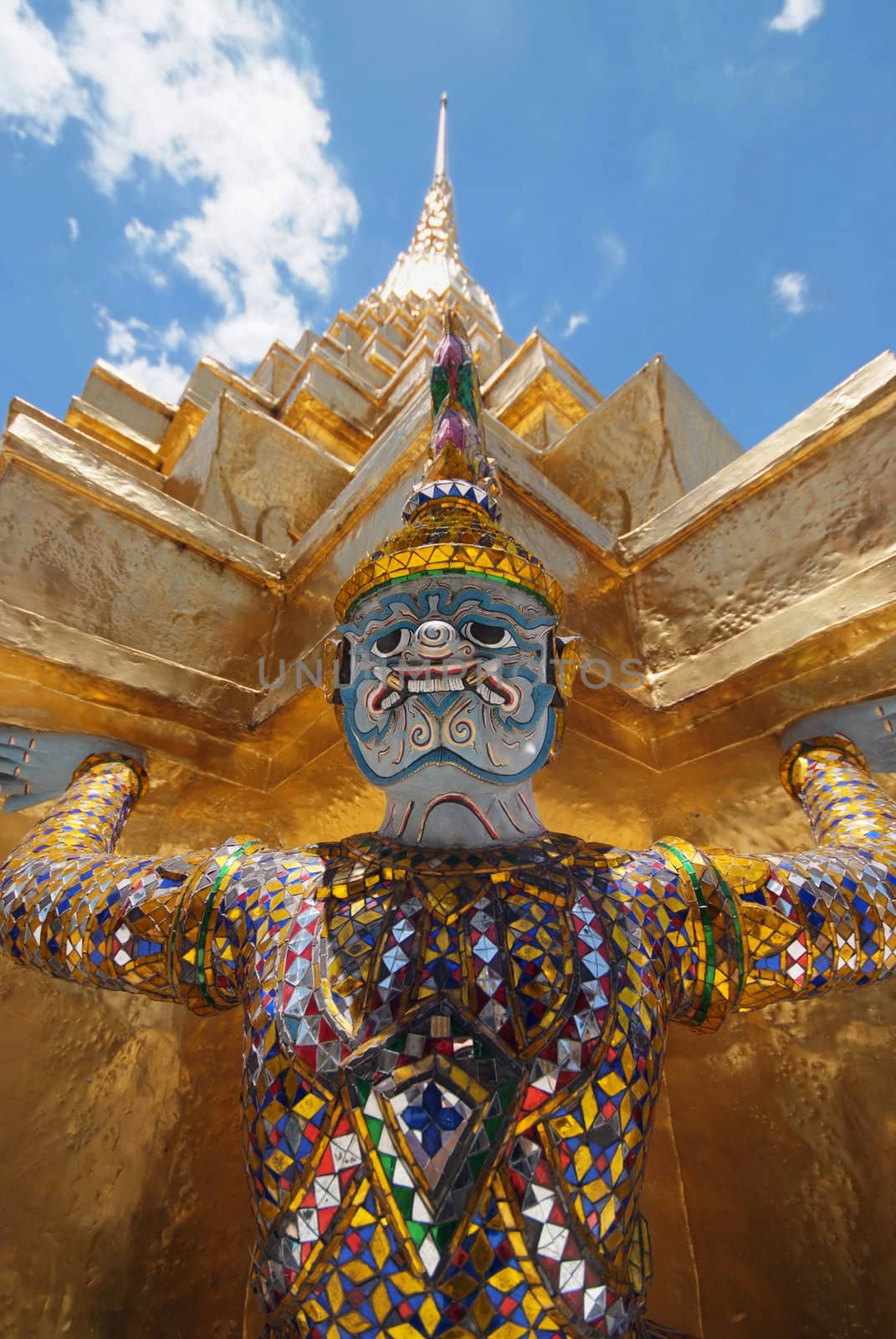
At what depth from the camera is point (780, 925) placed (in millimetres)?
1448

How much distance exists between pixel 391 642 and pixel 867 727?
1520 mm

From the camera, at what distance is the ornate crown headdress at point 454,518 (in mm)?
1711

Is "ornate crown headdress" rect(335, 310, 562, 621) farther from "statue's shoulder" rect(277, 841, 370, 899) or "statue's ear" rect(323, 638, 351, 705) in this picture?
"statue's shoulder" rect(277, 841, 370, 899)

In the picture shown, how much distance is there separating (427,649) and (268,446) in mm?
3307

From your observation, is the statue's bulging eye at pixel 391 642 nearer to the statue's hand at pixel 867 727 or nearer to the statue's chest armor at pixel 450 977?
the statue's chest armor at pixel 450 977

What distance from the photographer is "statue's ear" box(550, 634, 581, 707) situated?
1811 mm

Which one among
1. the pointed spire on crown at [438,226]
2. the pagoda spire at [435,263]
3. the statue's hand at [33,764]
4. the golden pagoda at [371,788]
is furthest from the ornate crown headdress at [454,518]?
the pointed spire on crown at [438,226]

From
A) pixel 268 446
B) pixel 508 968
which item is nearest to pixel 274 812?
pixel 508 968

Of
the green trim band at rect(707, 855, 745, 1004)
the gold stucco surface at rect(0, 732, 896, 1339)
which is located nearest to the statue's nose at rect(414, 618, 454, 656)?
the green trim band at rect(707, 855, 745, 1004)

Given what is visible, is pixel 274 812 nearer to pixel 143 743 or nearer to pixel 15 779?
pixel 143 743

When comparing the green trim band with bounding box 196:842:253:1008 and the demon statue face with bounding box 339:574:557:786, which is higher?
the demon statue face with bounding box 339:574:557:786

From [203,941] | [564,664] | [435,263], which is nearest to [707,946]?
[564,664]

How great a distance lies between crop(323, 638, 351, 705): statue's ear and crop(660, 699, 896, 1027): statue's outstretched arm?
3.09ft

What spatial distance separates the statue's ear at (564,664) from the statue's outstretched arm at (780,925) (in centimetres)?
48
